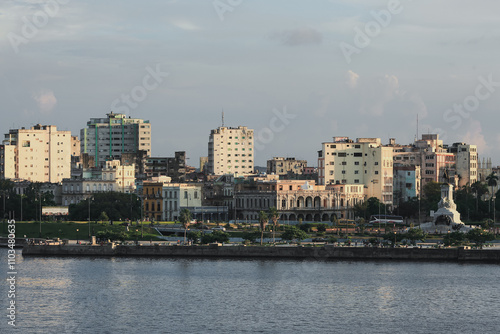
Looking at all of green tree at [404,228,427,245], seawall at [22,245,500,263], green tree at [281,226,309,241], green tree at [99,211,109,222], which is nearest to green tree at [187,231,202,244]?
seawall at [22,245,500,263]

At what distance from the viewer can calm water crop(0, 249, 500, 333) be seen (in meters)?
85.5

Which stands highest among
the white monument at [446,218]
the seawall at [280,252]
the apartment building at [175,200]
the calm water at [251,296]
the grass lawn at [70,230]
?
the apartment building at [175,200]

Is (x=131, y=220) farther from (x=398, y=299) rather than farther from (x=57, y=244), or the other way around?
(x=398, y=299)

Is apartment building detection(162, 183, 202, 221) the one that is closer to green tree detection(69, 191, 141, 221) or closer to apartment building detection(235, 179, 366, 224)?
apartment building detection(235, 179, 366, 224)

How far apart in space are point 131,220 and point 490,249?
2500 inches

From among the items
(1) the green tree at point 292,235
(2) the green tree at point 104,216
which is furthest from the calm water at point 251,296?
(2) the green tree at point 104,216

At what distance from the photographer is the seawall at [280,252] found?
126 m

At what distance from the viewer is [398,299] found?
323 ft

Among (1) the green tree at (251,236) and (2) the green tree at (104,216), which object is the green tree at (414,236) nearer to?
(1) the green tree at (251,236)

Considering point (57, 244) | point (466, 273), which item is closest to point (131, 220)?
point (57, 244)

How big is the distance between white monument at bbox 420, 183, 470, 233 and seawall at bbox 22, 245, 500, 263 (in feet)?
89.1

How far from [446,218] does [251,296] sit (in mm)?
62015

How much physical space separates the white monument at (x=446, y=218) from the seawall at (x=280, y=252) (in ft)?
89.1

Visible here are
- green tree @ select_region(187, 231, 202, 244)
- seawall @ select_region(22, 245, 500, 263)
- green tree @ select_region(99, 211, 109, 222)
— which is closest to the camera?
seawall @ select_region(22, 245, 500, 263)
